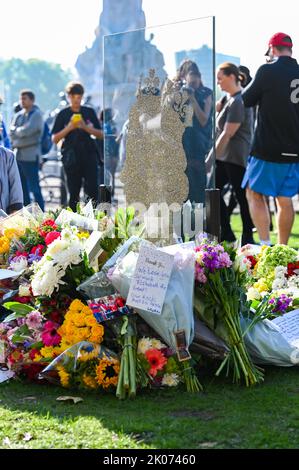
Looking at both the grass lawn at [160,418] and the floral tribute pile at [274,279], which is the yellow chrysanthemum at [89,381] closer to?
the grass lawn at [160,418]

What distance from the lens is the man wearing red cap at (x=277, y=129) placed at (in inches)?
321

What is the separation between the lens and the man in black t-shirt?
11492mm

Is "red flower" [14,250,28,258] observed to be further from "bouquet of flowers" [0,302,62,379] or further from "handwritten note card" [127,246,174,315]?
"handwritten note card" [127,246,174,315]

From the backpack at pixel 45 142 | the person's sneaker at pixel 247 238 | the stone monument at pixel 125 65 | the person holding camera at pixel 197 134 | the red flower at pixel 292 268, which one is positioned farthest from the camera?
the backpack at pixel 45 142

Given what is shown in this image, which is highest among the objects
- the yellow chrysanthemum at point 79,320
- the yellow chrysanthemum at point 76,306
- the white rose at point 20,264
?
the white rose at point 20,264

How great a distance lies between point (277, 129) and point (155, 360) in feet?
13.9

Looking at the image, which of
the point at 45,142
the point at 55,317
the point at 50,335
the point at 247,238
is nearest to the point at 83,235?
the point at 55,317

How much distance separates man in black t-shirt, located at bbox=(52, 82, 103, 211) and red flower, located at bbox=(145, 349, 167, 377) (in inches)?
277

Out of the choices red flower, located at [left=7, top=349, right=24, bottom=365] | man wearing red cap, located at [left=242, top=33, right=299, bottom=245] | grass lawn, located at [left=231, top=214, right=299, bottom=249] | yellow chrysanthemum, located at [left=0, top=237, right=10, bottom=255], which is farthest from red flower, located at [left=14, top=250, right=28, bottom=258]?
grass lawn, located at [left=231, top=214, right=299, bottom=249]

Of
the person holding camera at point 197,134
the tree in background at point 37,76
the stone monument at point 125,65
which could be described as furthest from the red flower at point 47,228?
the tree in background at point 37,76

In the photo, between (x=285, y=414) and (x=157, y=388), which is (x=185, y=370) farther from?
(x=285, y=414)

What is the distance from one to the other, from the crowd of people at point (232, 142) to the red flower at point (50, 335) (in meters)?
2.13

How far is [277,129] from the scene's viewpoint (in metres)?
8.29

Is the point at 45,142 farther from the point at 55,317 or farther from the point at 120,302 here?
the point at 120,302
